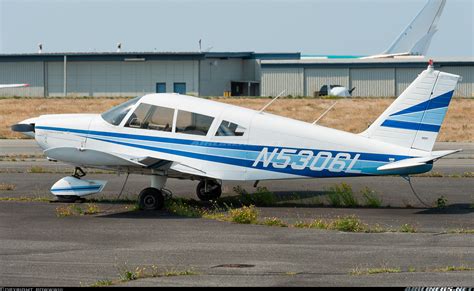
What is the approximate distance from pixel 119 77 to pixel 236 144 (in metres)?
47.7

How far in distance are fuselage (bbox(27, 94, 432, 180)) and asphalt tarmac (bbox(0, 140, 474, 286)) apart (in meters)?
0.85

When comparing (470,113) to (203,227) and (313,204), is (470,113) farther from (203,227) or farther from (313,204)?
(203,227)

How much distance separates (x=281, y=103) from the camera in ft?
161

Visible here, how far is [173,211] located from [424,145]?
4.46 metres

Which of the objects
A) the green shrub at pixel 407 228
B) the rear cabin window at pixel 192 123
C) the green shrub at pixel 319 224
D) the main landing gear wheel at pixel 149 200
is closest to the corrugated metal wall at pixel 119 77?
the rear cabin window at pixel 192 123

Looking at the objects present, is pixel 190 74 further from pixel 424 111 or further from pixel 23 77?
pixel 424 111

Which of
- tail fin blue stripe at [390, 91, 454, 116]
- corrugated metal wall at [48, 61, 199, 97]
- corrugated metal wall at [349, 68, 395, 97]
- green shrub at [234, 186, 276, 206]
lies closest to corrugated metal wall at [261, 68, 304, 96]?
corrugated metal wall at [349, 68, 395, 97]

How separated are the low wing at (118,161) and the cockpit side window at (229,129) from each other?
31.1 inches

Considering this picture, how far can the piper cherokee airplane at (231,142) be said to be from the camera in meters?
15.0

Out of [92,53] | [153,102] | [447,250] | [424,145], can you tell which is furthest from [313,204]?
[92,53]

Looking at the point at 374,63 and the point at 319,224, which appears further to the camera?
the point at 374,63

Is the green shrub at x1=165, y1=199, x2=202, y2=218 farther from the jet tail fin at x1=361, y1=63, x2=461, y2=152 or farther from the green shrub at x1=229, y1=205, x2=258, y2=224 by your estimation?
the jet tail fin at x1=361, y1=63, x2=461, y2=152

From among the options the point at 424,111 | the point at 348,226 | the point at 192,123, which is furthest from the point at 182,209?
the point at 424,111

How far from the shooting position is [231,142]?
51.1ft
